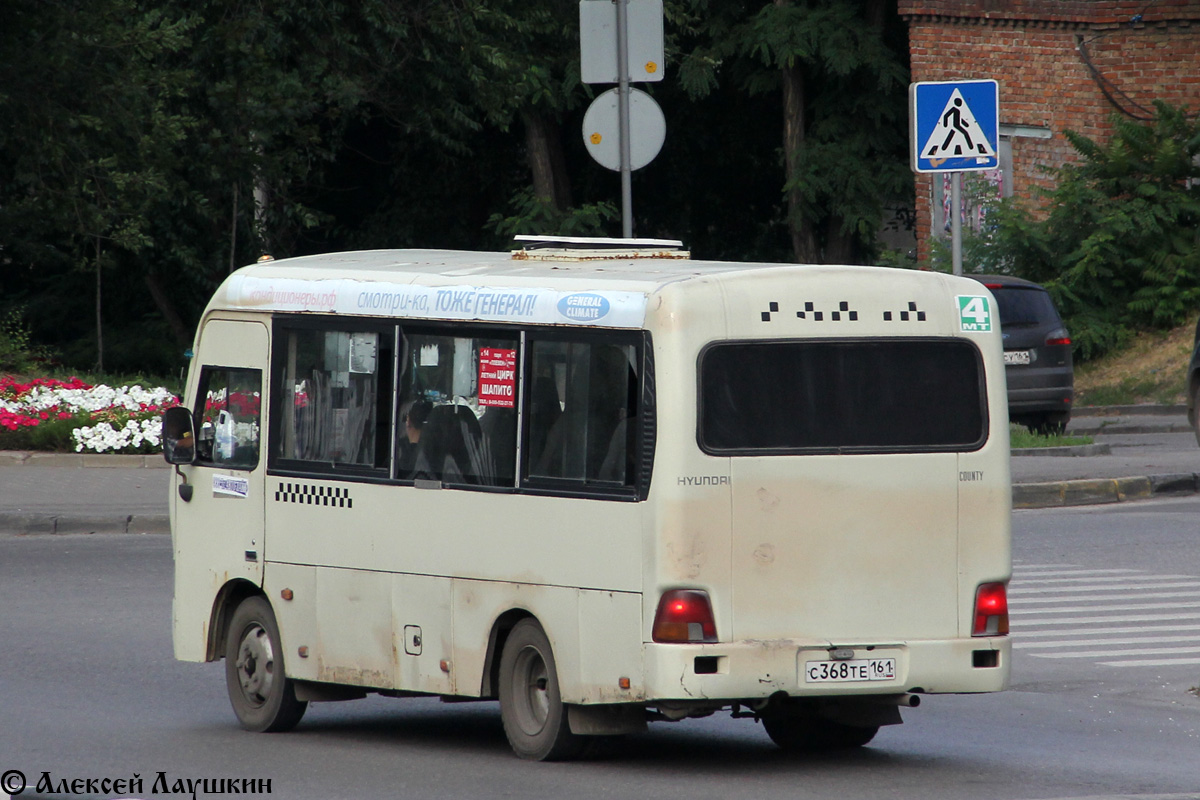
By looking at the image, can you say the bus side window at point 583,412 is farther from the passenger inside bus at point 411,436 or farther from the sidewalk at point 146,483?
the sidewalk at point 146,483

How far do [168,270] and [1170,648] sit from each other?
21241 mm

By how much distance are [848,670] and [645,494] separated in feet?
3.55

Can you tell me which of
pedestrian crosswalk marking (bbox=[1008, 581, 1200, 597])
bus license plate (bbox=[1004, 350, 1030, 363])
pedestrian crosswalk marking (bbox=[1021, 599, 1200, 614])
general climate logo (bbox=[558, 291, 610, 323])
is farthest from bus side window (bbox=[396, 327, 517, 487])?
bus license plate (bbox=[1004, 350, 1030, 363])

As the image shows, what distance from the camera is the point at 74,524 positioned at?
52.7ft

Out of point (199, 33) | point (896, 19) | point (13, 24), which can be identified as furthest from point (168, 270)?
point (896, 19)

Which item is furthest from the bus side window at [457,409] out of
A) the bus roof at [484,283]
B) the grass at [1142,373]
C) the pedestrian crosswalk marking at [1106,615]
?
the grass at [1142,373]

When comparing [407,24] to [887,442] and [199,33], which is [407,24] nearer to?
[199,33]

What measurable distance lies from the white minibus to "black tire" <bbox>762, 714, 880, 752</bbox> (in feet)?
0.06

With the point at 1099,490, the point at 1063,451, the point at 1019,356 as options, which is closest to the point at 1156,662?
the point at 1099,490

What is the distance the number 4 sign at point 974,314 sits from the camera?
26.3 ft

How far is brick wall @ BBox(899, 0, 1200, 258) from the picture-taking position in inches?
1200

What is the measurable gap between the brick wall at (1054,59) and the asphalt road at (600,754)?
18948mm

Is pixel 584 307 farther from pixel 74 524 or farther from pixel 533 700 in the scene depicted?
pixel 74 524

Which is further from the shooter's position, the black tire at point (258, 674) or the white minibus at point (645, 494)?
the black tire at point (258, 674)
